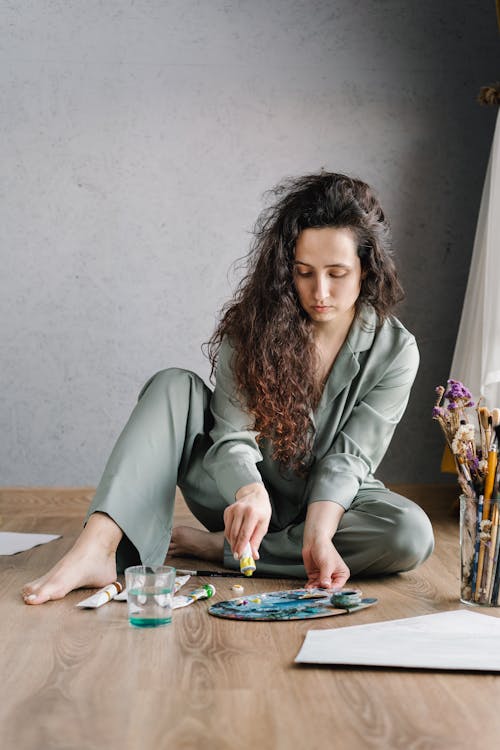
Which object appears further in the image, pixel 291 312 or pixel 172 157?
pixel 172 157

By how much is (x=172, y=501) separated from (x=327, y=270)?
590 mm

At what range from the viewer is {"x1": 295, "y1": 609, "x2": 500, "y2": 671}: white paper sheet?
4.41 feet

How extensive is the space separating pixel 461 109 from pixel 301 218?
156 cm

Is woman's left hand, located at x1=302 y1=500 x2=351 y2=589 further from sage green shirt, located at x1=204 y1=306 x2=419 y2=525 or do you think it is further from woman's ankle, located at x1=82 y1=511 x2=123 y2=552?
woman's ankle, located at x1=82 y1=511 x2=123 y2=552

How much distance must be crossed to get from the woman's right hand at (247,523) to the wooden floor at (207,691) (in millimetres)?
137

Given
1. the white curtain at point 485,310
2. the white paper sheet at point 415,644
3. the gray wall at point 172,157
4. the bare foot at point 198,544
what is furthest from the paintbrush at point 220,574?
the gray wall at point 172,157

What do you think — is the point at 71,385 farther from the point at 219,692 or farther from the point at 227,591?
the point at 219,692

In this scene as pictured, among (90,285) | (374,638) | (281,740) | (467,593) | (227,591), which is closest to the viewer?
(281,740)

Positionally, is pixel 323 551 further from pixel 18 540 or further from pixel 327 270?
pixel 18 540

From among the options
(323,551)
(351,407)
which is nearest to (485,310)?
(351,407)

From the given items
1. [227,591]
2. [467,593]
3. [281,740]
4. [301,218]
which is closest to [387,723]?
[281,740]

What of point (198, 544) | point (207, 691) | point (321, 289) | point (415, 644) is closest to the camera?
point (207, 691)

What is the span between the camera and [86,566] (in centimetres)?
176

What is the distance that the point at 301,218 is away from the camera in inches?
77.2
